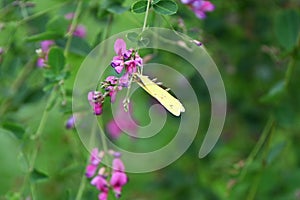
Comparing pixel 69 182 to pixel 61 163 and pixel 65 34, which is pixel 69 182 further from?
pixel 65 34

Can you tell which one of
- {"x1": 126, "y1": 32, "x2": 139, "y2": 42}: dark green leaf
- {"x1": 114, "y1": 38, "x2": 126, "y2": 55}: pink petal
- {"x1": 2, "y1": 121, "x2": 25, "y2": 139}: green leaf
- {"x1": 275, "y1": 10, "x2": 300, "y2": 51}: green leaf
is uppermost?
{"x1": 114, "y1": 38, "x2": 126, "y2": 55}: pink petal

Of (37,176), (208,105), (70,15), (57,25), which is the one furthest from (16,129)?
(208,105)

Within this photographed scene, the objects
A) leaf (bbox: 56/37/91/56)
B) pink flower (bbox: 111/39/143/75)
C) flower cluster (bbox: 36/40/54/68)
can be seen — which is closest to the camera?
pink flower (bbox: 111/39/143/75)

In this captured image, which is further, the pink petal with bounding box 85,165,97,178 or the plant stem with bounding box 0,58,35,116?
the plant stem with bounding box 0,58,35,116

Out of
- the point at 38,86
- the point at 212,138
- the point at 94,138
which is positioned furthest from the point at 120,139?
the point at 94,138

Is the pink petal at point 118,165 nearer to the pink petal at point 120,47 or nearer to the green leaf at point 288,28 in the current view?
the pink petal at point 120,47

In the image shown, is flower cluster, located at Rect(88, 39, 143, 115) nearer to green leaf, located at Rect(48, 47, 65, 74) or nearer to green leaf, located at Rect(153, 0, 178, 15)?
green leaf, located at Rect(153, 0, 178, 15)

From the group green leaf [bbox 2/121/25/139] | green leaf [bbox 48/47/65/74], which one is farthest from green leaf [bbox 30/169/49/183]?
green leaf [bbox 48/47/65/74]
